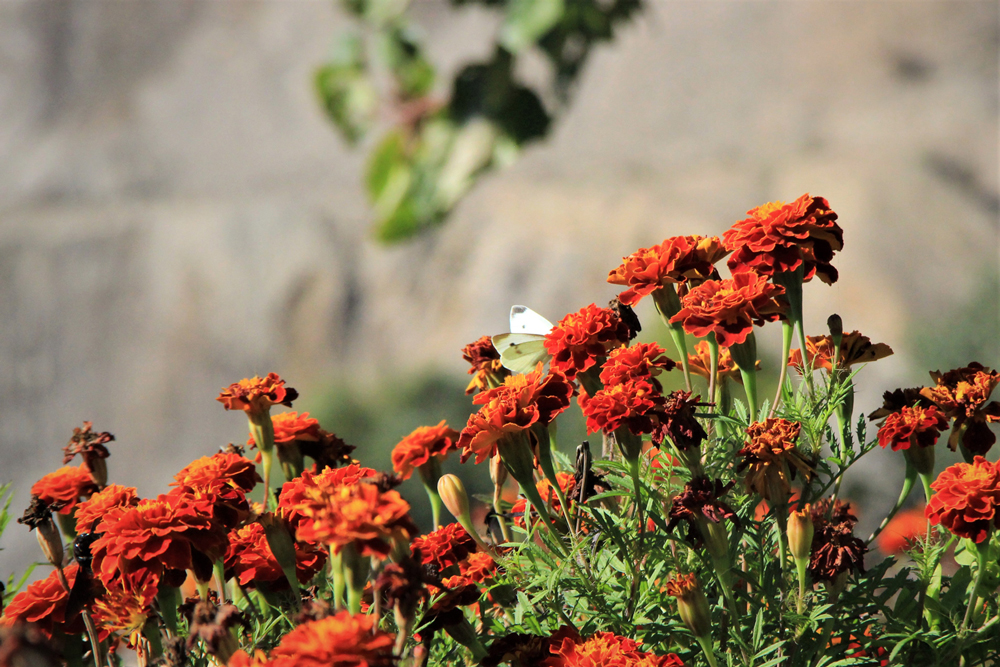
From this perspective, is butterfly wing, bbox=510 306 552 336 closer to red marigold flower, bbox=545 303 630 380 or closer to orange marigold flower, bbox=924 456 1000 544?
red marigold flower, bbox=545 303 630 380

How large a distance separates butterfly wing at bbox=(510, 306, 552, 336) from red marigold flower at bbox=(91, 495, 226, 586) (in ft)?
1.12

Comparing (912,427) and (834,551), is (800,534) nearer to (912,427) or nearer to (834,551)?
(834,551)

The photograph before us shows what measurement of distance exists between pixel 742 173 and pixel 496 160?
2806 mm

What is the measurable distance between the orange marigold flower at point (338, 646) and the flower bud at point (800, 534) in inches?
13.2

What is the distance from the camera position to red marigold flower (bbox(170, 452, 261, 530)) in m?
0.64

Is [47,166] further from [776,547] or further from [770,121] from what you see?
[776,547]

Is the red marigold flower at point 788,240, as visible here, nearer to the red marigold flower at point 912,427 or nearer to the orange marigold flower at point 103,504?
the red marigold flower at point 912,427

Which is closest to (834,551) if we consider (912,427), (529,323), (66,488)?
(912,427)

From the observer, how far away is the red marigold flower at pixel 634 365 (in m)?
0.65

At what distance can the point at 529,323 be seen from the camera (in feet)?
2.72

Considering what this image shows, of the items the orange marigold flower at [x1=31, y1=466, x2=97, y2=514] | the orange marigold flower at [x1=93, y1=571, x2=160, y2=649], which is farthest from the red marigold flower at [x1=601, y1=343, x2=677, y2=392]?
the orange marigold flower at [x1=31, y1=466, x2=97, y2=514]

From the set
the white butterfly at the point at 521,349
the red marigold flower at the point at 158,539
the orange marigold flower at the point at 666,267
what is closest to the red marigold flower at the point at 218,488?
the red marigold flower at the point at 158,539

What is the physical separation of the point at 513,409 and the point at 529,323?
7.8 inches

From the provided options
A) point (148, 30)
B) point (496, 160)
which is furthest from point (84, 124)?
point (496, 160)
